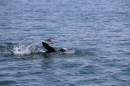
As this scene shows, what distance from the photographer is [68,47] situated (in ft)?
116

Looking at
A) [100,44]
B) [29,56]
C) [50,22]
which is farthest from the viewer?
[50,22]

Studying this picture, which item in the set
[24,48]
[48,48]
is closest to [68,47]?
[48,48]

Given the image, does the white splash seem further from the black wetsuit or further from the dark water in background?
the black wetsuit

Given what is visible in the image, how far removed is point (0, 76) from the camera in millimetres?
25969

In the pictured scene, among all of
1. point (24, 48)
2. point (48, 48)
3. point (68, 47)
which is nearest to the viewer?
point (48, 48)

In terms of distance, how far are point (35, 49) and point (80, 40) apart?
708cm

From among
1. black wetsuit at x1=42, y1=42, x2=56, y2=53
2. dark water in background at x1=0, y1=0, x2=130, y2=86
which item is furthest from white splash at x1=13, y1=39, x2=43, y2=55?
black wetsuit at x1=42, y1=42, x2=56, y2=53

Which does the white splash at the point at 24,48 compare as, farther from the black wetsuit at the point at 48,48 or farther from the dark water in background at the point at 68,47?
the black wetsuit at the point at 48,48

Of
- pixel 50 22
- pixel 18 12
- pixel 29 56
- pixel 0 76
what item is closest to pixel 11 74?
pixel 0 76

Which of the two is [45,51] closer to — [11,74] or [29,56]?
[29,56]

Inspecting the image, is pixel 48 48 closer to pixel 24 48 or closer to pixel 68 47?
pixel 24 48

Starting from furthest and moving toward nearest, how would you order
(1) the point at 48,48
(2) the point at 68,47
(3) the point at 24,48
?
(2) the point at 68,47
(3) the point at 24,48
(1) the point at 48,48

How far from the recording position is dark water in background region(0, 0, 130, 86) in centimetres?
2608

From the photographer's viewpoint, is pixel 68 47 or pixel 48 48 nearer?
pixel 48 48
